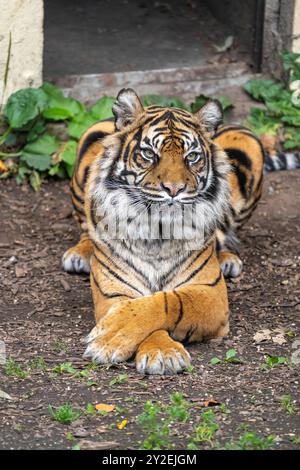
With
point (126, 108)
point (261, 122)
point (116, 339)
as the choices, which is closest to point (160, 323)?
point (116, 339)

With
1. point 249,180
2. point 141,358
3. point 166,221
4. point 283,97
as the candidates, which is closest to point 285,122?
point 283,97

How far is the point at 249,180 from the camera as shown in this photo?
23.5 feet

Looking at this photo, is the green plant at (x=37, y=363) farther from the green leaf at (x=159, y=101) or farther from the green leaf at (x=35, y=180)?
the green leaf at (x=159, y=101)

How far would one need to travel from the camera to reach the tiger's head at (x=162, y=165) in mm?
5617

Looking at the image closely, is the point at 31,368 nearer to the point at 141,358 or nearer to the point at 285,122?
the point at 141,358

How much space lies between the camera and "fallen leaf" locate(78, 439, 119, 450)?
14.6 feet

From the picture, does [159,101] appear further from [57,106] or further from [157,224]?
[157,224]

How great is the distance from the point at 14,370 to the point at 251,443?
4.59ft

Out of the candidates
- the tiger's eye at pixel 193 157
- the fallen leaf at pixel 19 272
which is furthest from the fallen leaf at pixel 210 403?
the fallen leaf at pixel 19 272

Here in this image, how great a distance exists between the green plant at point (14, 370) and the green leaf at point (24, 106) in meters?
2.94

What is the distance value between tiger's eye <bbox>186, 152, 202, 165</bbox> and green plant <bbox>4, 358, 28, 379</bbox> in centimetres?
145

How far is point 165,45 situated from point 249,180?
2937mm
